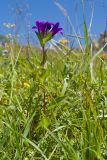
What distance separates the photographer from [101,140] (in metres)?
1.24

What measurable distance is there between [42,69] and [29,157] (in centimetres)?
42

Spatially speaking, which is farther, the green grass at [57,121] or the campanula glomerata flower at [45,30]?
the campanula glomerata flower at [45,30]

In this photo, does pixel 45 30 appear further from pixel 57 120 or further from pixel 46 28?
pixel 57 120

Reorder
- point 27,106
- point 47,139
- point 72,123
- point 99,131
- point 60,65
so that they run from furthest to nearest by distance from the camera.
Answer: point 60,65 < point 27,106 < point 72,123 < point 47,139 < point 99,131

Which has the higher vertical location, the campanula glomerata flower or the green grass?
the campanula glomerata flower

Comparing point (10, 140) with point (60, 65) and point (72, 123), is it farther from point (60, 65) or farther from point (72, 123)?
point (60, 65)

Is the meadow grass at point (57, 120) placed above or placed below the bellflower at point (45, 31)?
below

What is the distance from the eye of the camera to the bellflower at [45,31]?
4.96 feet

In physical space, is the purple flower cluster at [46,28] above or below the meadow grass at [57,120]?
above

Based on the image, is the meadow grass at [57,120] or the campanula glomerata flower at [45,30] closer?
the meadow grass at [57,120]

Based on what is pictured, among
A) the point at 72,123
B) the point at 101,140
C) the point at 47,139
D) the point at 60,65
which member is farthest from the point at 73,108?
the point at 60,65

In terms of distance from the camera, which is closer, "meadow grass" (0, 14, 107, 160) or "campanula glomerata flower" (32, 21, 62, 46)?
"meadow grass" (0, 14, 107, 160)

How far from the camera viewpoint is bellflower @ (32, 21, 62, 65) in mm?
1511

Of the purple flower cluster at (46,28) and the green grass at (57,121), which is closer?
the green grass at (57,121)
